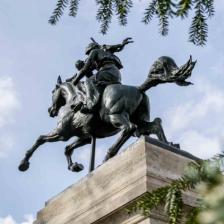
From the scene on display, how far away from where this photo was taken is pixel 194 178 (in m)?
1.24

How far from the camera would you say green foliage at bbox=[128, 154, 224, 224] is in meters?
0.98

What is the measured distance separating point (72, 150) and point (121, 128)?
1823 mm

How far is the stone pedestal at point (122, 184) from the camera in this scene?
718 centimetres

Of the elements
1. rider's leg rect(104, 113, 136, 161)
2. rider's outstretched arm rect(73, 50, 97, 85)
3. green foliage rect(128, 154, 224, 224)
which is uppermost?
rider's outstretched arm rect(73, 50, 97, 85)

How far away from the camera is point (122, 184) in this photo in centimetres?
755

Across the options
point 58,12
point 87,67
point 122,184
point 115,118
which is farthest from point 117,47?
point 58,12

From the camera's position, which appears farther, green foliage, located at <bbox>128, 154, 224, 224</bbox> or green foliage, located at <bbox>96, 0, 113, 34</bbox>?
green foliage, located at <bbox>96, 0, 113, 34</bbox>

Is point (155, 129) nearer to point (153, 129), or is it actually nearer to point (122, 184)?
point (153, 129)

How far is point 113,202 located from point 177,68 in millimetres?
2893

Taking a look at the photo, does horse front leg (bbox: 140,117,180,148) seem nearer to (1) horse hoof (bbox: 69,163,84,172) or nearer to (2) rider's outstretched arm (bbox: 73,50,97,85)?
(1) horse hoof (bbox: 69,163,84,172)

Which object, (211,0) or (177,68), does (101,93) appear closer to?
(177,68)

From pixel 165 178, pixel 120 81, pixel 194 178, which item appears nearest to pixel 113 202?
pixel 165 178

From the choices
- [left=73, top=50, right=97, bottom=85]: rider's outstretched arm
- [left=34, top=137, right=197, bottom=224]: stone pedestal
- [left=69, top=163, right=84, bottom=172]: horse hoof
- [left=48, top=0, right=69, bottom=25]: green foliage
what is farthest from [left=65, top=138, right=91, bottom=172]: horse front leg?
[left=48, top=0, right=69, bottom=25]: green foliage

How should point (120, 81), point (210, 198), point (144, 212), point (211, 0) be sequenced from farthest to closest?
point (120, 81) < point (211, 0) < point (144, 212) < point (210, 198)
